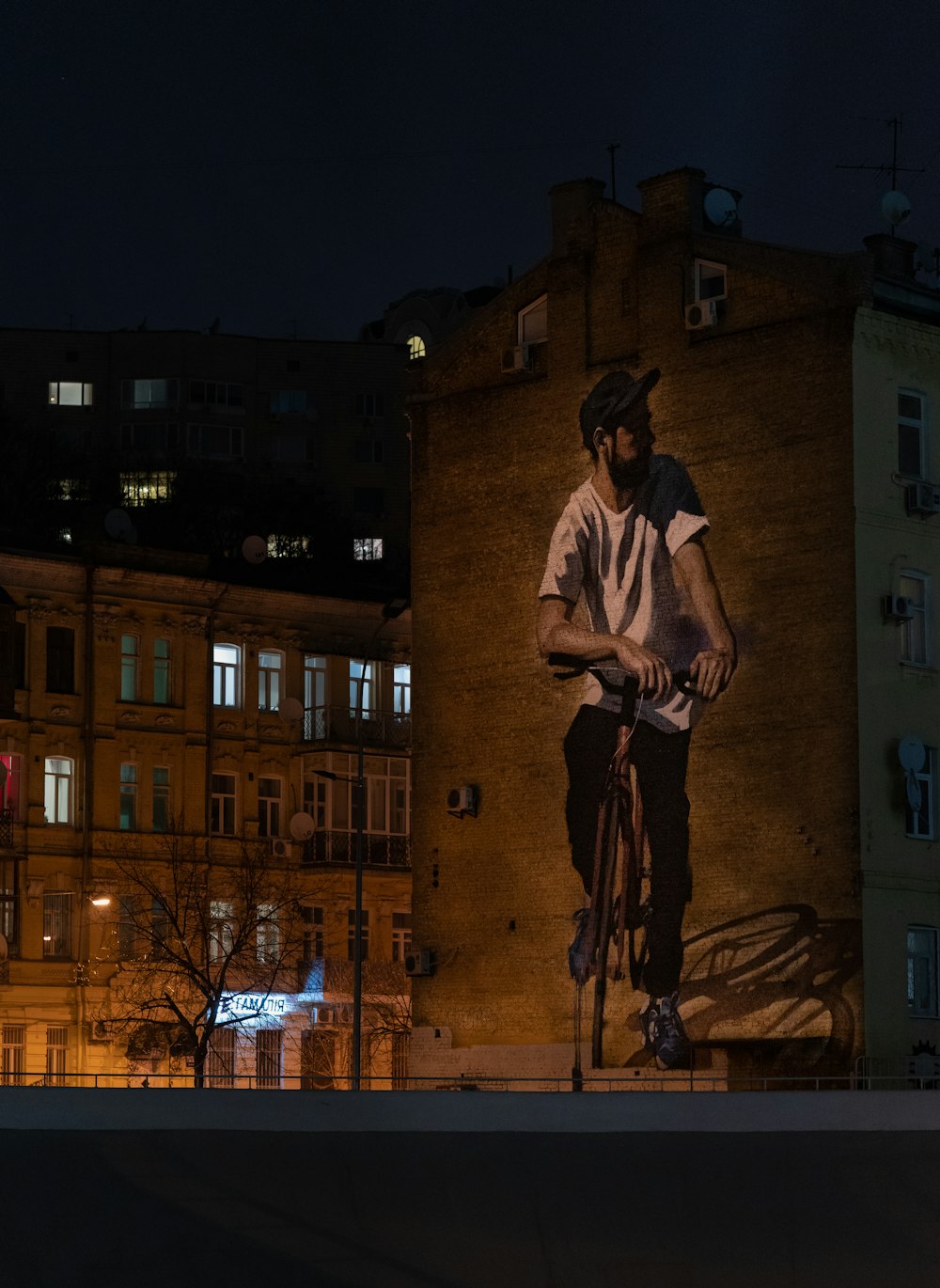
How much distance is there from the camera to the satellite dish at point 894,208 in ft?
173

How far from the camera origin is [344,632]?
73.1 m

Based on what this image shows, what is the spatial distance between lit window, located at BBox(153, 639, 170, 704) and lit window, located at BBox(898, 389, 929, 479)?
26.5 metres

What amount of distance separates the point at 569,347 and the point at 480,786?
9516 mm

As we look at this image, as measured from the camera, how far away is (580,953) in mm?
50656

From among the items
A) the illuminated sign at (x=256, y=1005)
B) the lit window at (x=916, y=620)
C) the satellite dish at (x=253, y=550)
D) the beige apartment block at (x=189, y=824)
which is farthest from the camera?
the satellite dish at (x=253, y=550)

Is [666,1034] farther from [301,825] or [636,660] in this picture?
[301,825]

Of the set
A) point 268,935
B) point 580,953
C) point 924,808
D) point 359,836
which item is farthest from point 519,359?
point 268,935

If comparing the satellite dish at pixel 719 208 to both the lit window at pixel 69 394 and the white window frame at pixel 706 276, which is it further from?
the lit window at pixel 69 394

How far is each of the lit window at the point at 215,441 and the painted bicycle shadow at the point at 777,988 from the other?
66.0 metres

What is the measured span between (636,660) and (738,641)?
265 cm

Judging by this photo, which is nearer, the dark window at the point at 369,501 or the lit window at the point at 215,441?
the lit window at the point at 215,441

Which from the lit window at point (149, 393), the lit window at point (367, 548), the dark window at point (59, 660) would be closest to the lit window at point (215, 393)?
the lit window at point (149, 393)

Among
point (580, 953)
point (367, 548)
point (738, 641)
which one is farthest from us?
point (367, 548)

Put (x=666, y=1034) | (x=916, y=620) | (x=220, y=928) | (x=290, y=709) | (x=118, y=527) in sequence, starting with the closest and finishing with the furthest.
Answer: (x=916, y=620) < (x=666, y=1034) < (x=220, y=928) < (x=290, y=709) < (x=118, y=527)
